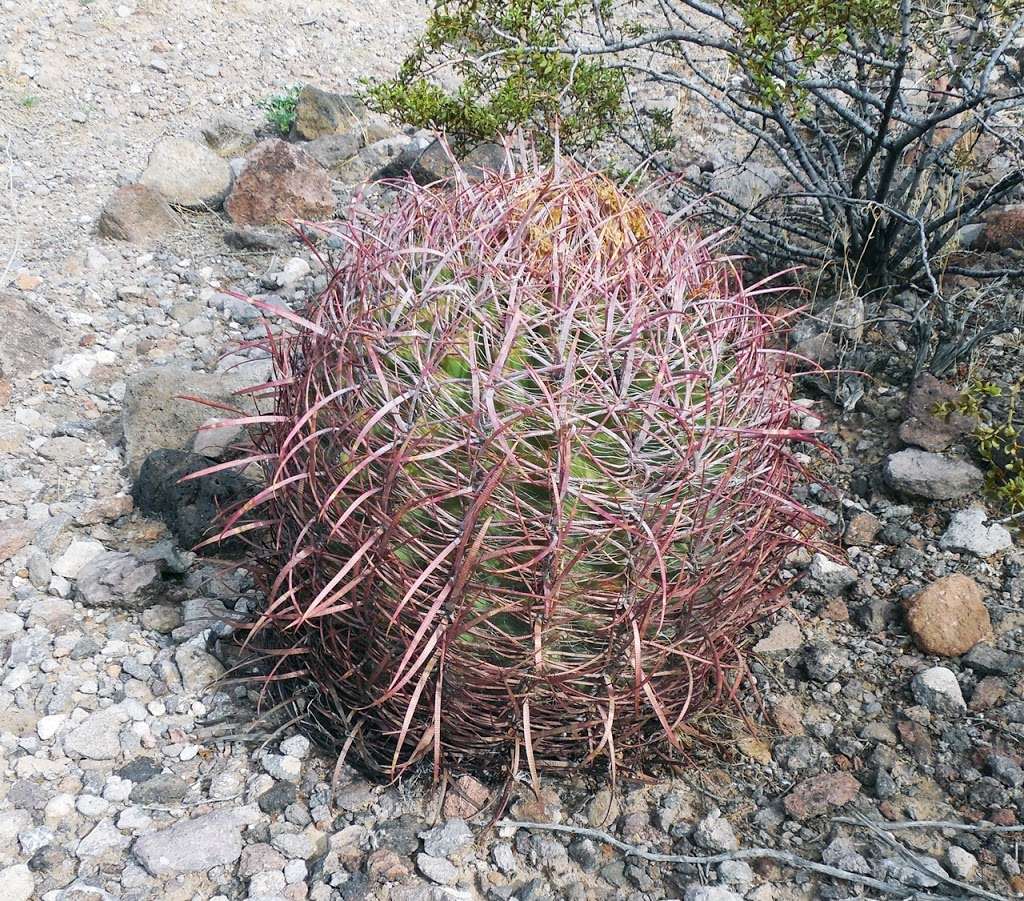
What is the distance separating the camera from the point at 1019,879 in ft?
5.94

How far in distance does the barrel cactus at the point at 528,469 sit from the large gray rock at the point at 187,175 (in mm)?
3343

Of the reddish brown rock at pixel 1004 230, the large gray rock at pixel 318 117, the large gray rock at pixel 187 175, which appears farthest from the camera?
the large gray rock at pixel 318 117

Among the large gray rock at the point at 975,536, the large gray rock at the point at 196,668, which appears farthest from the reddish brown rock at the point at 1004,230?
the large gray rock at the point at 196,668

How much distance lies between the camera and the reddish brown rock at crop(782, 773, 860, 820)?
198 cm

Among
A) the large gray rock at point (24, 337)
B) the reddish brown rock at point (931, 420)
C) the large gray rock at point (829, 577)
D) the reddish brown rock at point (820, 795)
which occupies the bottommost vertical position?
the large gray rock at point (24, 337)

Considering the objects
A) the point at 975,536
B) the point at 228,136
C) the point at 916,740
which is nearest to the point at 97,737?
the point at 916,740

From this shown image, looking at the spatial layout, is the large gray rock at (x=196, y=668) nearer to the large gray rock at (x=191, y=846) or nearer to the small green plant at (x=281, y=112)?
the large gray rock at (x=191, y=846)

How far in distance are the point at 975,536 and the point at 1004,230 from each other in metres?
1.66

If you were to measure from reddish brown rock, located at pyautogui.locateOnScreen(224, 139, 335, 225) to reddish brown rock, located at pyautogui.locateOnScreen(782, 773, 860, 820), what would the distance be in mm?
3535

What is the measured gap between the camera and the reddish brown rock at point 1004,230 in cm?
365

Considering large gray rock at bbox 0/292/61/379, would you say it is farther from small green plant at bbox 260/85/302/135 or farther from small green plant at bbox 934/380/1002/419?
small green plant at bbox 934/380/1002/419

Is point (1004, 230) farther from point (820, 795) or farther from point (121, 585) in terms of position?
point (121, 585)

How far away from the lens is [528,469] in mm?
1559

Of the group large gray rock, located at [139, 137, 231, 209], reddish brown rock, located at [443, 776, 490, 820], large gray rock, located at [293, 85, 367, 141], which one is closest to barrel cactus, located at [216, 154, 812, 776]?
reddish brown rock, located at [443, 776, 490, 820]
